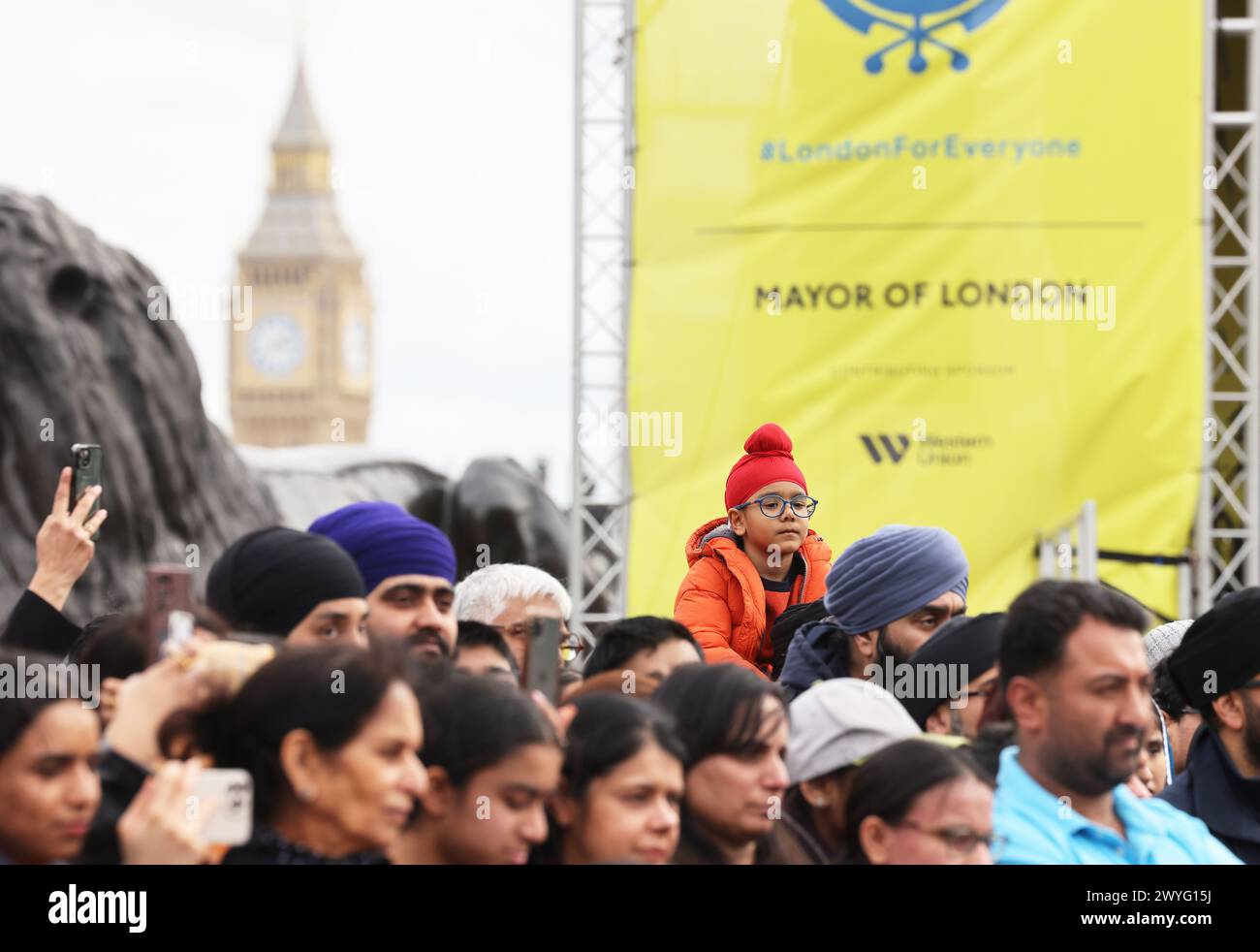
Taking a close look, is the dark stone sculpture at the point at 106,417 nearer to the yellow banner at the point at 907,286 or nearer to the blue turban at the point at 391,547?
the yellow banner at the point at 907,286

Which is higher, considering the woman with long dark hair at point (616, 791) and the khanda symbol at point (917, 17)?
the khanda symbol at point (917, 17)

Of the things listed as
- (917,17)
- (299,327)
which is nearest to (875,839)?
(917,17)

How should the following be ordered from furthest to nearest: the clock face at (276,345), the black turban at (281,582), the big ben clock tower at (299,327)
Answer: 1. the clock face at (276,345)
2. the big ben clock tower at (299,327)
3. the black turban at (281,582)

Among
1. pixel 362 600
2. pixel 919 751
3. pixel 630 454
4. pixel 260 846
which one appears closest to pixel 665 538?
pixel 630 454

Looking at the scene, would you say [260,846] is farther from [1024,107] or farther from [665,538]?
[1024,107]

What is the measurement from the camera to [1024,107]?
8.05 m

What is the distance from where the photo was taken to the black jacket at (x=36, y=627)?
12.4 feet

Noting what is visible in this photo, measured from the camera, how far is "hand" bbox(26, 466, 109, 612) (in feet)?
12.3

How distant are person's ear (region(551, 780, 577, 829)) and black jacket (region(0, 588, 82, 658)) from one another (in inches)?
53.8

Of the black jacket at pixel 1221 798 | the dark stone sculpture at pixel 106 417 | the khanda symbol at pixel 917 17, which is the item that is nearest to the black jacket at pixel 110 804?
the black jacket at pixel 1221 798

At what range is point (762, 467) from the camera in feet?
15.7

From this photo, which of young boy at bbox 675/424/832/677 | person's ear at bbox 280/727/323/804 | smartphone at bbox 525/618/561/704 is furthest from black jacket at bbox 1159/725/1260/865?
person's ear at bbox 280/727/323/804

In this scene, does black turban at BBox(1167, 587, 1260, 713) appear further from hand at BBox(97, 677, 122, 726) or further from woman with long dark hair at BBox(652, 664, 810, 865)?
hand at BBox(97, 677, 122, 726)
